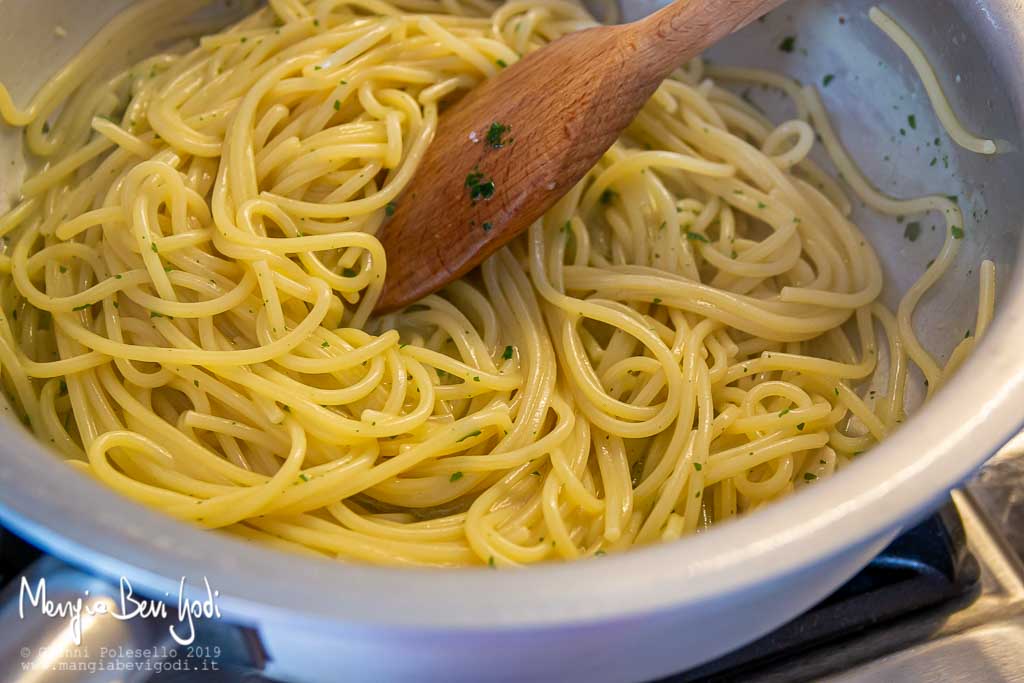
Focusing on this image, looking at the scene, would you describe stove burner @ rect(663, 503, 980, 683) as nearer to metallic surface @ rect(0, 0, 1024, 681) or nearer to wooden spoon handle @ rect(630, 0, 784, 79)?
metallic surface @ rect(0, 0, 1024, 681)

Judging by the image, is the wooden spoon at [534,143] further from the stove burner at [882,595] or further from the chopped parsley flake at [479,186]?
the stove burner at [882,595]

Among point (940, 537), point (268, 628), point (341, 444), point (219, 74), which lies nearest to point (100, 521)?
point (268, 628)

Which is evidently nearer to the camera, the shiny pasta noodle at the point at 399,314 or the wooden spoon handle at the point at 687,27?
the shiny pasta noodle at the point at 399,314

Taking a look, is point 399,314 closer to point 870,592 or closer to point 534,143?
point 534,143

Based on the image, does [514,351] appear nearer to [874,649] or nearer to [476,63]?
[476,63]

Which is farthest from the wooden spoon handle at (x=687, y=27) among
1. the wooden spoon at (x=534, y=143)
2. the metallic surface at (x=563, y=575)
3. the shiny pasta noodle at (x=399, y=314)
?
the metallic surface at (x=563, y=575)
